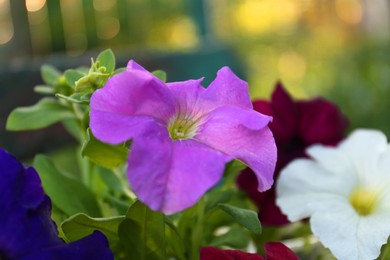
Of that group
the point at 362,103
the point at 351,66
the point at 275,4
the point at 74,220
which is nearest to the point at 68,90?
the point at 74,220

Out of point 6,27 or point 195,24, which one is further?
point 6,27

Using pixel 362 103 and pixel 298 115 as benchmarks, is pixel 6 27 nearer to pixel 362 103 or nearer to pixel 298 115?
pixel 362 103

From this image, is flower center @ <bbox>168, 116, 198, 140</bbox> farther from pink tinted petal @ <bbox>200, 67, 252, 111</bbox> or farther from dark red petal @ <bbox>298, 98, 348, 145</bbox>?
dark red petal @ <bbox>298, 98, 348, 145</bbox>

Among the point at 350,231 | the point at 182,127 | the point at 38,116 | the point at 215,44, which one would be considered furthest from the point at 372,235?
the point at 215,44

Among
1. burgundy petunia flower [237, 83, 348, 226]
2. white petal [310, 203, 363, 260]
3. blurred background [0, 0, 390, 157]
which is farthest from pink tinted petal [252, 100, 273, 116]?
blurred background [0, 0, 390, 157]

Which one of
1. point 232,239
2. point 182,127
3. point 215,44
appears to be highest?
point 182,127

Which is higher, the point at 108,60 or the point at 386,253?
the point at 108,60

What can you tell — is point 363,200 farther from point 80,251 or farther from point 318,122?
point 80,251
